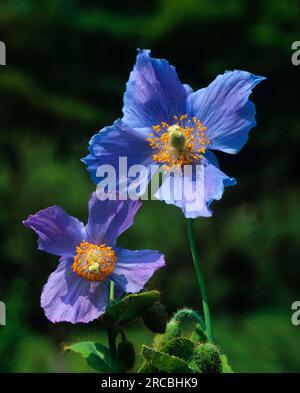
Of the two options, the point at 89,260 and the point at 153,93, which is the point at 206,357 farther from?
the point at 153,93

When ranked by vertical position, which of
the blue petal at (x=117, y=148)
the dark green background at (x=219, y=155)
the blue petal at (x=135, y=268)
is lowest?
the blue petal at (x=135, y=268)

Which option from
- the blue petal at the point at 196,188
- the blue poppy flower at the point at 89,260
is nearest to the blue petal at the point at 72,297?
the blue poppy flower at the point at 89,260

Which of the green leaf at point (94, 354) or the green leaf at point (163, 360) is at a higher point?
the green leaf at point (94, 354)

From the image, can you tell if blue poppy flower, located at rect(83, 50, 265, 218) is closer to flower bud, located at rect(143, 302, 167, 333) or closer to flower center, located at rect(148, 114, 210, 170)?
flower center, located at rect(148, 114, 210, 170)

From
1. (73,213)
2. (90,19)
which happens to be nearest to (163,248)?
(73,213)

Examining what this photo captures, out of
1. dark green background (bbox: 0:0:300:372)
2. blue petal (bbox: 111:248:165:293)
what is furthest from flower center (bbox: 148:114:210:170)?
dark green background (bbox: 0:0:300:372)

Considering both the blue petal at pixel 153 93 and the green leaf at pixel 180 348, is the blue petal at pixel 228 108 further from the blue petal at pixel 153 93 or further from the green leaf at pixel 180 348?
the green leaf at pixel 180 348

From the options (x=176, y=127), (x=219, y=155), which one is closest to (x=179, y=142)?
(x=176, y=127)
